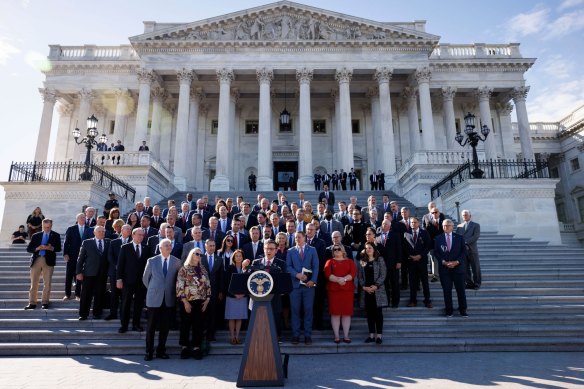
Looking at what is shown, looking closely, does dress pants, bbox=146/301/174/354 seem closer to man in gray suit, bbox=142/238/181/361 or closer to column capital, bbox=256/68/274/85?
man in gray suit, bbox=142/238/181/361

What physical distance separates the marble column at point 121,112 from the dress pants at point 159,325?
29109 millimetres

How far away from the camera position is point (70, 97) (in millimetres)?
35406

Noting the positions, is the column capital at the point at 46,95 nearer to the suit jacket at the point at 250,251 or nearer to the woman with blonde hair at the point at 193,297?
the suit jacket at the point at 250,251

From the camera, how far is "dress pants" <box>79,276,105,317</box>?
8867 millimetres

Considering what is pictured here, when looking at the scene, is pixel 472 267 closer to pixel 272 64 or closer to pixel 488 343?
pixel 488 343

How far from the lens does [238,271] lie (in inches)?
315

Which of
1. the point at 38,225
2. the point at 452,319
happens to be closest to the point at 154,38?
the point at 38,225

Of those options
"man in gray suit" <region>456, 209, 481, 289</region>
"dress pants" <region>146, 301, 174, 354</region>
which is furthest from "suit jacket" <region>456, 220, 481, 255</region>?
"dress pants" <region>146, 301, 174, 354</region>

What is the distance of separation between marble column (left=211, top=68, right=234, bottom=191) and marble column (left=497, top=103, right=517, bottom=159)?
24.9m

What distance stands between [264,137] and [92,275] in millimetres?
21772

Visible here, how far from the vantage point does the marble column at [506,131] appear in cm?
3597

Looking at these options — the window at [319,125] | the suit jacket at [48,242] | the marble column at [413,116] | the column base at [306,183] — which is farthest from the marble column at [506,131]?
the suit jacket at [48,242]

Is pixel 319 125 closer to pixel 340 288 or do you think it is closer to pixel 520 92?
pixel 520 92

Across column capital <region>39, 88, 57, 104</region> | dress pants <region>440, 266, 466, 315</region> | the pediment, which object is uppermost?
the pediment
